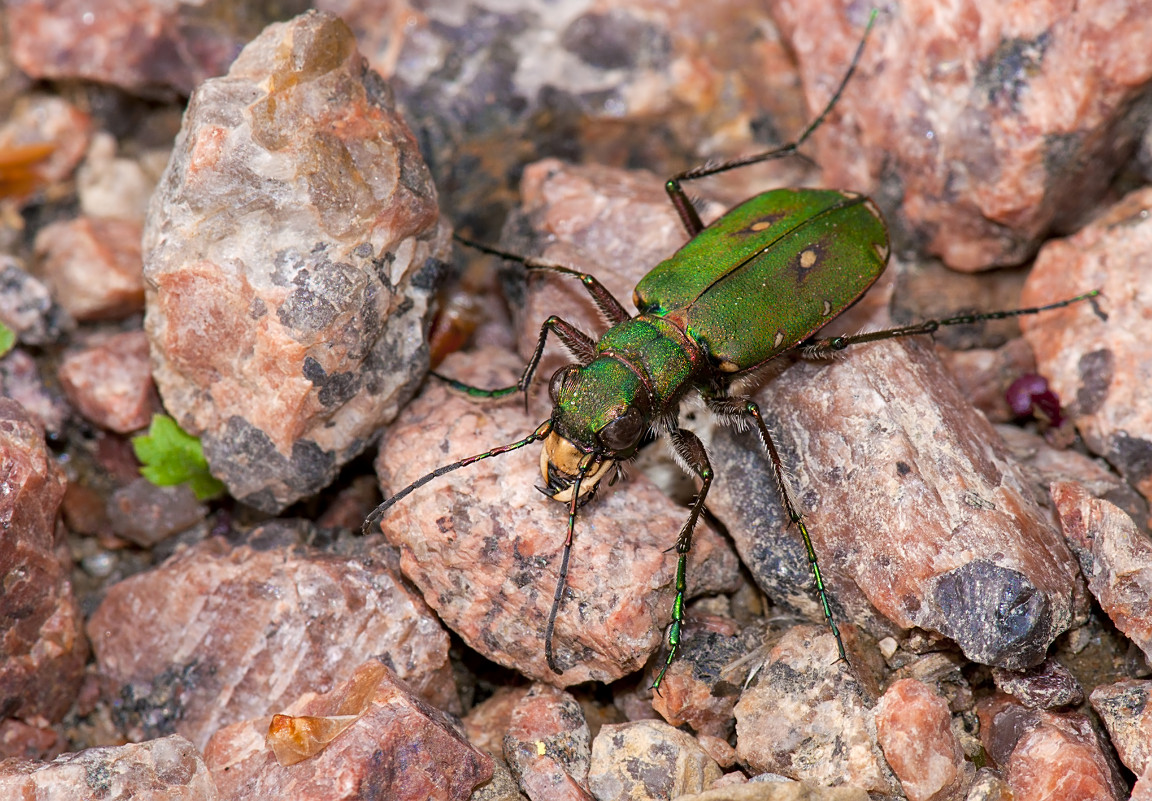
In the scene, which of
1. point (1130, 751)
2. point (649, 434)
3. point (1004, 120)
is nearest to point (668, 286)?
point (649, 434)

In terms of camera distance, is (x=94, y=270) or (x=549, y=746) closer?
(x=549, y=746)

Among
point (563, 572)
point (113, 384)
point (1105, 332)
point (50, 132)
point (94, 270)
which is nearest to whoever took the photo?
point (563, 572)

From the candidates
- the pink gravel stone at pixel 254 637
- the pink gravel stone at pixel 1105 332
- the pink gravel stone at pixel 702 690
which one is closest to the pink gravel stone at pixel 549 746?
the pink gravel stone at pixel 702 690

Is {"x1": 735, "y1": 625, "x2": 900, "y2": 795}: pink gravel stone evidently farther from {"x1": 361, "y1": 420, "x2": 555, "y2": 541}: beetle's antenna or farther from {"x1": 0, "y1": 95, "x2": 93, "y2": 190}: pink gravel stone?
{"x1": 0, "y1": 95, "x2": 93, "y2": 190}: pink gravel stone

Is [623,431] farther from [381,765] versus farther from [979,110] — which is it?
[979,110]

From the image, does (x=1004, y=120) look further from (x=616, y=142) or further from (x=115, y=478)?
(x=115, y=478)

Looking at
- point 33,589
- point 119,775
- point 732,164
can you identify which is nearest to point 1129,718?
point 732,164
